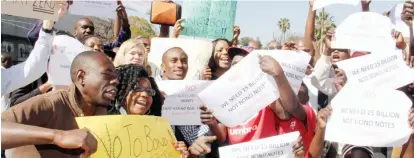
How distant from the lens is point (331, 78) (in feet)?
17.2

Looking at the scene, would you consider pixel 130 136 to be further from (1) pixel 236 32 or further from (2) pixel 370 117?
(1) pixel 236 32

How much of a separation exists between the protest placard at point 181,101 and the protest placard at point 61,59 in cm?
89

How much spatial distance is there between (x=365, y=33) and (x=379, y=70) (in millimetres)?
486

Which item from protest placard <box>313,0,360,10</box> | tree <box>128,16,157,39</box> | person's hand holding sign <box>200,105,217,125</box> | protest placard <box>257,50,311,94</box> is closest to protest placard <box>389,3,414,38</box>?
protest placard <box>313,0,360,10</box>

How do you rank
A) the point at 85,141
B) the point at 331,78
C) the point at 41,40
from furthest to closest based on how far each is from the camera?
the point at 331,78 → the point at 41,40 → the point at 85,141

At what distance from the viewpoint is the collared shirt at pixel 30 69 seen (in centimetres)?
406

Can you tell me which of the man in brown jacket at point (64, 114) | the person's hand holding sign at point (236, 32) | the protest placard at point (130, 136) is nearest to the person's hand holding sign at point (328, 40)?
the person's hand holding sign at point (236, 32)

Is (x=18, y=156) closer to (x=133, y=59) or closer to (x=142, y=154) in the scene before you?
(x=142, y=154)

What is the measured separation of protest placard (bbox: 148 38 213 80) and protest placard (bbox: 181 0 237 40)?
473 mm

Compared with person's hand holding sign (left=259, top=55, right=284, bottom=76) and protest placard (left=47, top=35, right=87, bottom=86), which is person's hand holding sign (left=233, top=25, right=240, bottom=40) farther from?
person's hand holding sign (left=259, top=55, right=284, bottom=76)

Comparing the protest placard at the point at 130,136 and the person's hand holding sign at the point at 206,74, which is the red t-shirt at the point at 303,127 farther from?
the person's hand holding sign at the point at 206,74

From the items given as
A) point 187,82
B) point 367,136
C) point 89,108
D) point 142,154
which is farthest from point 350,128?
point 89,108

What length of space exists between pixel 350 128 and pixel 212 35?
91.3 inches

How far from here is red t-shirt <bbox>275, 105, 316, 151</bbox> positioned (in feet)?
12.2
